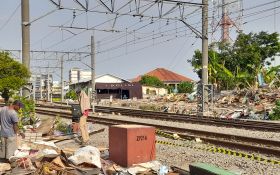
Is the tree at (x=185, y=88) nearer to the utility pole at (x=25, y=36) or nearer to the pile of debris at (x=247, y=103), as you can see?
the pile of debris at (x=247, y=103)

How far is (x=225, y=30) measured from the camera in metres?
79.4

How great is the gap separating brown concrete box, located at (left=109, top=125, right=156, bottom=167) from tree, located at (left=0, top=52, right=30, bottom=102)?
10.1 m

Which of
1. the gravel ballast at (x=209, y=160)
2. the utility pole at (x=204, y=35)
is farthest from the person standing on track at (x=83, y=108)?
the utility pole at (x=204, y=35)

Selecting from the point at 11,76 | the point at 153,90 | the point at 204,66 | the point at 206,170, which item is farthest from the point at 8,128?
the point at 153,90

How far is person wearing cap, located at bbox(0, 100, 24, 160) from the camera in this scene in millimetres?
10367

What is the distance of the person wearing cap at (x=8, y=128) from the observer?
10367mm

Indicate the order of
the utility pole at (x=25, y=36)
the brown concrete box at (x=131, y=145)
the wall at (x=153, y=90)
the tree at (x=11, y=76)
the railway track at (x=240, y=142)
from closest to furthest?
the brown concrete box at (x=131, y=145)
the railway track at (x=240, y=142)
the tree at (x=11, y=76)
the utility pole at (x=25, y=36)
the wall at (x=153, y=90)

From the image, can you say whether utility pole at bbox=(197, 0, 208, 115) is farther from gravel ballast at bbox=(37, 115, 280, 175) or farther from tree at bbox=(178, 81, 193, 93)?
tree at bbox=(178, 81, 193, 93)

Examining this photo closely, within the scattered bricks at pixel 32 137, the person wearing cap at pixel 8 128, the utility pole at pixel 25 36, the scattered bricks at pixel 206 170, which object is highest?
the utility pole at pixel 25 36

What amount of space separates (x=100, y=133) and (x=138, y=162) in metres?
7.86

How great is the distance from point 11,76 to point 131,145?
36.7 feet

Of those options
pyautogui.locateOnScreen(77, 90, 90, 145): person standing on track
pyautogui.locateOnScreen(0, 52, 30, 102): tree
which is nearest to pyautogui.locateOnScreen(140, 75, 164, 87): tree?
pyautogui.locateOnScreen(0, 52, 30, 102): tree

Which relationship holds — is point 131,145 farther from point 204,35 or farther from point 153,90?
point 153,90

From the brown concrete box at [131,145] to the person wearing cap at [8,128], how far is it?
2.45 meters
